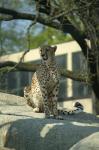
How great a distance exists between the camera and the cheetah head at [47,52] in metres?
12.6

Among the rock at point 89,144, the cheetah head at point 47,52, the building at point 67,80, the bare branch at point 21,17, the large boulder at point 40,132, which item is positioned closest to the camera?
the rock at point 89,144

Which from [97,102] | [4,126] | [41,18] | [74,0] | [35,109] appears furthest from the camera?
[97,102]

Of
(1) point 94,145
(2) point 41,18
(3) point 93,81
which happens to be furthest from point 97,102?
(1) point 94,145

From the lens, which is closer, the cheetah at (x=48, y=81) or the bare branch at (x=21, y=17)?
the cheetah at (x=48, y=81)

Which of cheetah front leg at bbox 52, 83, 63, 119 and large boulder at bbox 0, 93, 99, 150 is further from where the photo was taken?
cheetah front leg at bbox 52, 83, 63, 119

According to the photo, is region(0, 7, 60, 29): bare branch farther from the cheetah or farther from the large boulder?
the large boulder

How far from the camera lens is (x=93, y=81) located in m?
21.2

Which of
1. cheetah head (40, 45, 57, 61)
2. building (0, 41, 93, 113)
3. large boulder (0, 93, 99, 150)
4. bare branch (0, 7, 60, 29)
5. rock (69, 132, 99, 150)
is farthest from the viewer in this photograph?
building (0, 41, 93, 113)

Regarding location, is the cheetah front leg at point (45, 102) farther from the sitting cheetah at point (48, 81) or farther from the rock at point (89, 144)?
the rock at point (89, 144)

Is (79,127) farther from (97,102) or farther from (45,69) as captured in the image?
(97,102)

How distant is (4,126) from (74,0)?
278 inches

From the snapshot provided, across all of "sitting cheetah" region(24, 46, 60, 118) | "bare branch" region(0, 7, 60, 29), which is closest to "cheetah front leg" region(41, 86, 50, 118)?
"sitting cheetah" region(24, 46, 60, 118)

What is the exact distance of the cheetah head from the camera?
12.6 m

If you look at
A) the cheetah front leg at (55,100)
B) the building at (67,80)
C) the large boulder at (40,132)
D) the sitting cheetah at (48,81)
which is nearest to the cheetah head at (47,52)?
the sitting cheetah at (48,81)
